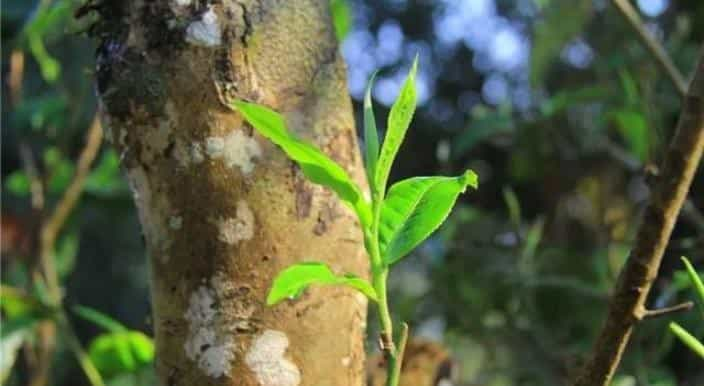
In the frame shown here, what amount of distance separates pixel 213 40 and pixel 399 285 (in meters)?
1.34

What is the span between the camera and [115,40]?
54cm

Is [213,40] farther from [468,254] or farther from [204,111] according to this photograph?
[468,254]

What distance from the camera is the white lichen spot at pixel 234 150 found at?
51 cm

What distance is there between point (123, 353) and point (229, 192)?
51 centimetres

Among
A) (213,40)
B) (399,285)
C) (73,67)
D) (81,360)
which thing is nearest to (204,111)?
(213,40)

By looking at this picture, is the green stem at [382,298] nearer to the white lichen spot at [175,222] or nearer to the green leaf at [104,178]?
the white lichen spot at [175,222]

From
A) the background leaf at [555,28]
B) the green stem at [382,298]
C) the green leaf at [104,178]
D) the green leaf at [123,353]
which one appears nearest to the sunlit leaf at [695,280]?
the green stem at [382,298]

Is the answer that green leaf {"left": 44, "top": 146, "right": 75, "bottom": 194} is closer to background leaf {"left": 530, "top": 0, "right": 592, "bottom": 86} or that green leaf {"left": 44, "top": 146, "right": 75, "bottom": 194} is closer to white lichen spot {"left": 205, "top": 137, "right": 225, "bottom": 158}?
background leaf {"left": 530, "top": 0, "right": 592, "bottom": 86}

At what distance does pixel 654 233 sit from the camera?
434 millimetres

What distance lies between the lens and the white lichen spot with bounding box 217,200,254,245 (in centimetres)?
51

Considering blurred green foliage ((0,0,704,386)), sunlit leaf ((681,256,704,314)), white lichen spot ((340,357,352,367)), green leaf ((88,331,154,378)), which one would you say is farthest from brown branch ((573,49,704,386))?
→ green leaf ((88,331,154,378))

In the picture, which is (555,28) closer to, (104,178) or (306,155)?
(104,178)

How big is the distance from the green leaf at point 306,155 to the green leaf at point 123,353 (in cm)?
57

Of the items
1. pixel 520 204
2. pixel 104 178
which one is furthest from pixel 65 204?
pixel 520 204
